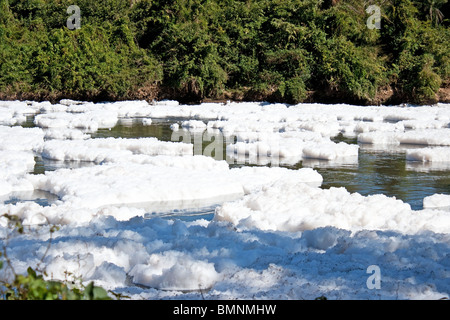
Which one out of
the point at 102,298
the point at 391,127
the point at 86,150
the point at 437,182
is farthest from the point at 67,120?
the point at 102,298

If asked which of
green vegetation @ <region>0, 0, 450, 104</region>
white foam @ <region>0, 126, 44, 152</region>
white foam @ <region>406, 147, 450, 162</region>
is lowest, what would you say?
white foam @ <region>406, 147, 450, 162</region>

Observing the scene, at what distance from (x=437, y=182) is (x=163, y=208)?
17.0 feet

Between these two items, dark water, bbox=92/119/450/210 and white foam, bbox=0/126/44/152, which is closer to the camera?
dark water, bbox=92/119/450/210

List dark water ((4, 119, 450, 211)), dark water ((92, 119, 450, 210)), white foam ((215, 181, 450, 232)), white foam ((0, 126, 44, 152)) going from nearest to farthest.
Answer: white foam ((215, 181, 450, 232)) → dark water ((4, 119, 450, 211)) → dark water ((92, 119, 450, 210)) → white foam ((0, 126, 44, 152))

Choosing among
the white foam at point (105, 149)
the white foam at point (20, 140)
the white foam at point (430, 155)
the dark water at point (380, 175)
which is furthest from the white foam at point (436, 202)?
the white foam at point (20, 140)

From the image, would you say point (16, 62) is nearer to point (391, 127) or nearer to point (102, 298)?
point (391, 127)

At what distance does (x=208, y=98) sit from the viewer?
28547 mm

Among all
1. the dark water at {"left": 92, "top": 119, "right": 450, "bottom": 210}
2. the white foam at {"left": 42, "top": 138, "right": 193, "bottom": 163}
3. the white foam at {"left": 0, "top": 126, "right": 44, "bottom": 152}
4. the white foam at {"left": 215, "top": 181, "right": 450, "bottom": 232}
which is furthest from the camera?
the white foam at {"left": 0, "top": 126, "right": 44, "bottom": 152}

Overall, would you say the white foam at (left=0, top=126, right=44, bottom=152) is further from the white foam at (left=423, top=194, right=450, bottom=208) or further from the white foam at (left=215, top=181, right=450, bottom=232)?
the white foam at (left=423, top=194, right=450, bottom=208)

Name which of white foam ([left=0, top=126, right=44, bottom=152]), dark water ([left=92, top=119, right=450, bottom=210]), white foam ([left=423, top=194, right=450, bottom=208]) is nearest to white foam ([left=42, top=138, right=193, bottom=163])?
white foam ([left=0, top=126, right=44, bottom=152])

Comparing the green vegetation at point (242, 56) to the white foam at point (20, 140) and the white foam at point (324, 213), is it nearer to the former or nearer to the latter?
the white foam at point (20, 140)

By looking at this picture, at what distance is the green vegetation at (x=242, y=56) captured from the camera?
2709 centimetres

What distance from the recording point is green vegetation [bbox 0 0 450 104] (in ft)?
88.9

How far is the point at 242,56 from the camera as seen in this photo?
29.9 meters
